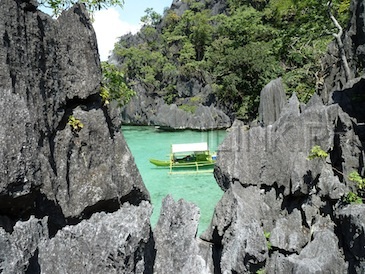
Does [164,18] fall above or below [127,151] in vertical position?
above

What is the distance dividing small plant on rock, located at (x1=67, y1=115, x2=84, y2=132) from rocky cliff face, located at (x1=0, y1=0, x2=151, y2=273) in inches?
0.8

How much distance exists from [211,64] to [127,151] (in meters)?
23.1

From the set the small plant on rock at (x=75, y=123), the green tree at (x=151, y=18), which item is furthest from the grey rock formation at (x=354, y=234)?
the green tree at (x=151, y=18)

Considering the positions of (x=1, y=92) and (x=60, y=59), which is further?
(x=60, y=59)

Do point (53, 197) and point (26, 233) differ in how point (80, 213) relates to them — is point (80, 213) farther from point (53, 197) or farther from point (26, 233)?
point (26, 233)

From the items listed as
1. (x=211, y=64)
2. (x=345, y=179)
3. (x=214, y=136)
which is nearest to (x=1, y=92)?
(x=345, y=179)

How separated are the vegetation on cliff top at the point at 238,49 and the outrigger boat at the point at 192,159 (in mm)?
4968

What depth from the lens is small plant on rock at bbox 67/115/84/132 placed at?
285cm

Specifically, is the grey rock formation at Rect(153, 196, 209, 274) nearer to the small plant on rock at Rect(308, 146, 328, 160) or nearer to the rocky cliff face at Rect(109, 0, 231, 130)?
the small plant on rock at Rect(308, 146, 328, 160)

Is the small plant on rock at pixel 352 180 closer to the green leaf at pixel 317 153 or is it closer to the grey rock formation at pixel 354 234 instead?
the green leaf at pixel 317 153

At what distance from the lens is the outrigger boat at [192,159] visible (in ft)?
47.1

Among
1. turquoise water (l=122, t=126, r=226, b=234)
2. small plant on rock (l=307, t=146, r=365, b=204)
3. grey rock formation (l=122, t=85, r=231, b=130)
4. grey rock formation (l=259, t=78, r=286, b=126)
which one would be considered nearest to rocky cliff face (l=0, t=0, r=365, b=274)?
small plant on rock (l=307, t=146, r=365, b=204)

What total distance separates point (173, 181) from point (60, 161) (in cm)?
1048

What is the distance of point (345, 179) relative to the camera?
6.29 m
